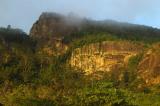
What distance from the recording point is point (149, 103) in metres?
128

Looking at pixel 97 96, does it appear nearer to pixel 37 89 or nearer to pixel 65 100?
pixel 65 100

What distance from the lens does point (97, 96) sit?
12975 cm

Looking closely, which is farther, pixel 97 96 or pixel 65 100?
pixel 65 100

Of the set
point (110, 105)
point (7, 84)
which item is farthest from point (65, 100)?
point (7, 84)

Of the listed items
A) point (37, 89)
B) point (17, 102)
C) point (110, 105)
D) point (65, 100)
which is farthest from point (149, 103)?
point (37, 89)

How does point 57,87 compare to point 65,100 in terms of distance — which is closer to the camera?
point 65,100

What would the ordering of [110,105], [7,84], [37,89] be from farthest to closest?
[7,84] → [37,89] → [110,105]

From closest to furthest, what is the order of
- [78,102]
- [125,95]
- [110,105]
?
[110,105], [78,102], [125,95]

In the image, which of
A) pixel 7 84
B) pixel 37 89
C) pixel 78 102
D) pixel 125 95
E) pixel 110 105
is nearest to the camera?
pixel 110 105

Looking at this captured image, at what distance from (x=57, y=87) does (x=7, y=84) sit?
19995 mm

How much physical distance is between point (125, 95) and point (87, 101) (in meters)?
18.2

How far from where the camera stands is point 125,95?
5541 inches

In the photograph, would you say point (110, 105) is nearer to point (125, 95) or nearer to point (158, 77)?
point (125, 95)

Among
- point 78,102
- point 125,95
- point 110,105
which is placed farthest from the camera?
point 125,95
